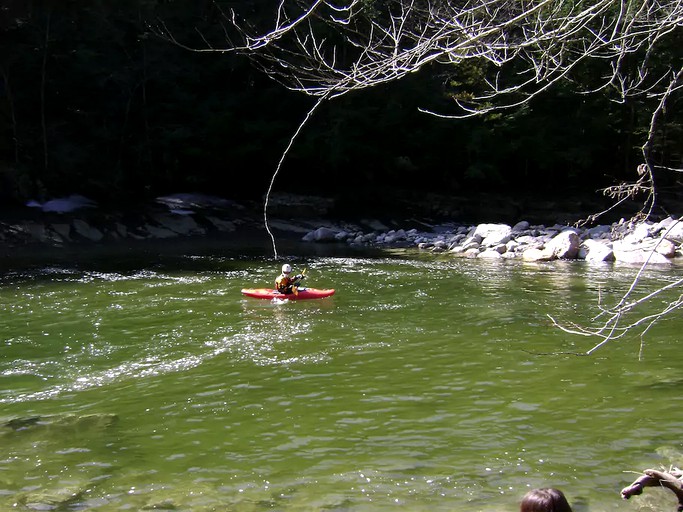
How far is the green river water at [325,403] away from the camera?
480 cm

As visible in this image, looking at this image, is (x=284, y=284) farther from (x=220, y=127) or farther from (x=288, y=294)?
(x=220, y=127)

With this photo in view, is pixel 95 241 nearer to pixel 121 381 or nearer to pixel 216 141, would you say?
pixel 216 141

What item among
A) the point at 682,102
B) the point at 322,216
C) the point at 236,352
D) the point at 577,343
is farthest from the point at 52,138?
the point at 682,102

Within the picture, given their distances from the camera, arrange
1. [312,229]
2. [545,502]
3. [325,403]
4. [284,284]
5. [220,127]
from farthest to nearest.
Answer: [220,127] < [312,229] < [284,284] < [325,403] < [545,502]

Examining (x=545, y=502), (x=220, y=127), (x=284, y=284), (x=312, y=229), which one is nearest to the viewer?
(x=545, y=502)

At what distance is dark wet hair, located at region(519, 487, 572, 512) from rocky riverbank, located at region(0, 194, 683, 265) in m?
14.0

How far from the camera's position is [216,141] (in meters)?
25.8

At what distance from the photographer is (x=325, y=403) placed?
6.52 metres

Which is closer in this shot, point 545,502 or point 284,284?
point 545,502

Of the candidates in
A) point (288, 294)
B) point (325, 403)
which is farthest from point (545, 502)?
Result: point (288, 294)

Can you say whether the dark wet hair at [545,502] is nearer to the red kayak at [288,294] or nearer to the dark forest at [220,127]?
the red kayak at [288,294]

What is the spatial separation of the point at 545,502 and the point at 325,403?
3.84m

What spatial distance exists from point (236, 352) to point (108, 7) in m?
18.2

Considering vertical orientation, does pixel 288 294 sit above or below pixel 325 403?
above
